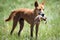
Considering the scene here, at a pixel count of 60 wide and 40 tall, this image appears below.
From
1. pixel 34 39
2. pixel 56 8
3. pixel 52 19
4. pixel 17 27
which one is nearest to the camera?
pixel 34 39

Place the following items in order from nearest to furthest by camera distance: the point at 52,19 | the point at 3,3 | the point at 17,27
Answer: the point at 17,27
the point at 52,19
the point at 3,3

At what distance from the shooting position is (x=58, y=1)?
1491 cm

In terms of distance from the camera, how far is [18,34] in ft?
32.9

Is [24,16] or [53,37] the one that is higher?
[24,16]

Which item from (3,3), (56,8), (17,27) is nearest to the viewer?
(17,27)

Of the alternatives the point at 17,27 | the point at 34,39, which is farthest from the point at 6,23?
the point at 34,39

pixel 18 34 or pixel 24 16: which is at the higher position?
pixel 24 16

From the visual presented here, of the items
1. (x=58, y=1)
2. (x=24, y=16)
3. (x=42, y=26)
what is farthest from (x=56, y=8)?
(x=24, y=16)

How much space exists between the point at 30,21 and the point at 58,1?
18.5 feet

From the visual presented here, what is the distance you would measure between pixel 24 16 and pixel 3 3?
16.4 ft

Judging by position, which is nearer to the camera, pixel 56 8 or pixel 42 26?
pixel 42 26

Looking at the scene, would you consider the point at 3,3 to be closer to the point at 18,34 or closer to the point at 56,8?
the point at 56,8

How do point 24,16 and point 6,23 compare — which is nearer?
point 24,16

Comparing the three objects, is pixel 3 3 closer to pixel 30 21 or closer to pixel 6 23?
pixel 6 23
